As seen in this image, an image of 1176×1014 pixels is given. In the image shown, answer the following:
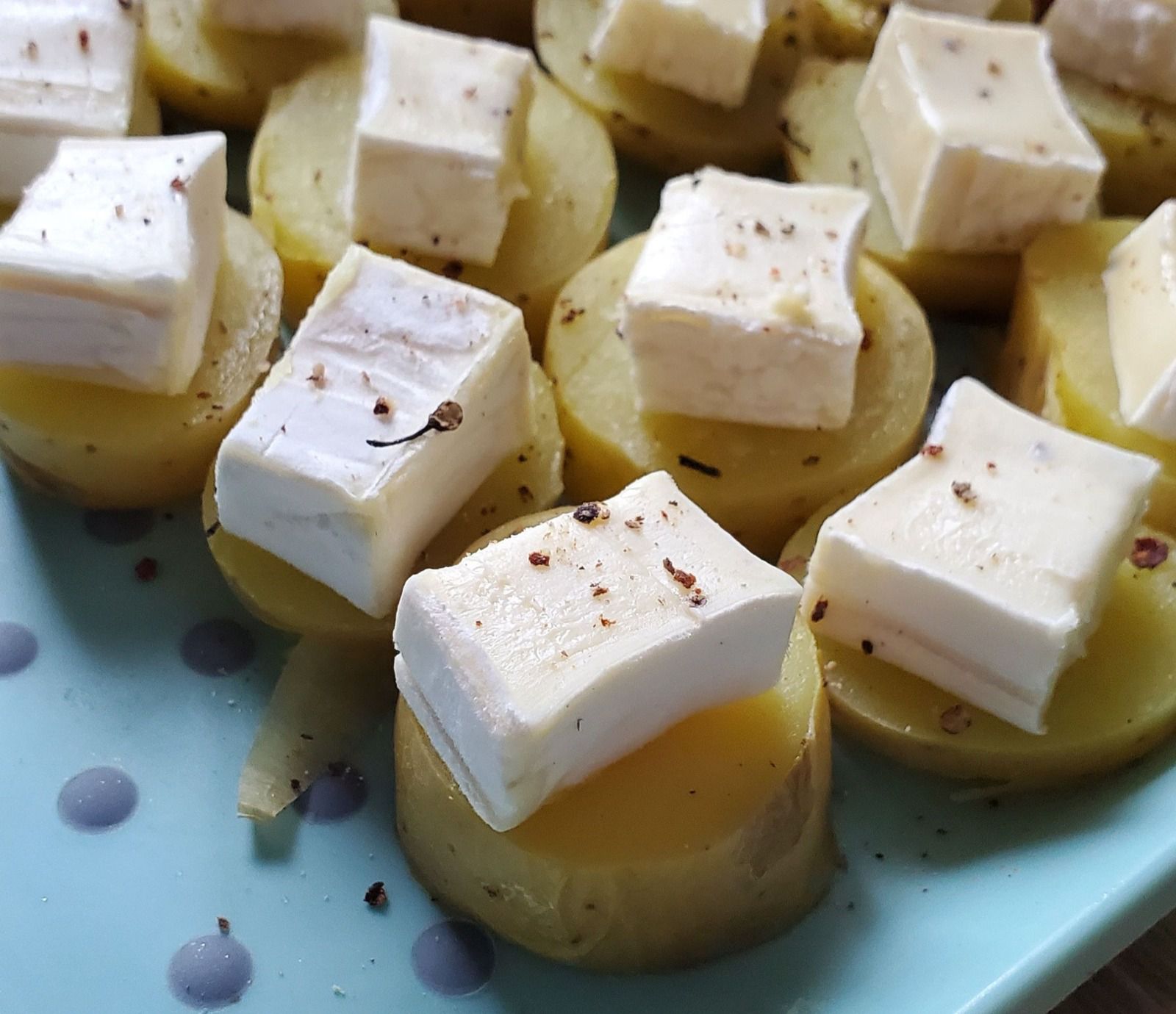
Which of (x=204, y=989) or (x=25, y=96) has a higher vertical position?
(x=25, y=96)

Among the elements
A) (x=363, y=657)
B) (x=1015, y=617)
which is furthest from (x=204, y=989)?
(x=1015, y=617)

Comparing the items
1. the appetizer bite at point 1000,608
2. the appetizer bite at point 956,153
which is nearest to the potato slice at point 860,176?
the appetizer bite at point 956,153

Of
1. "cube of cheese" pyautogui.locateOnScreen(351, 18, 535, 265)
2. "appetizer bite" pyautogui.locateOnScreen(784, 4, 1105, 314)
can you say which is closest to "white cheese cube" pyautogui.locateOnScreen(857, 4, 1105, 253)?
"appetizer bite" pyautogui.locateOnScreen(784, 4, 1105, 314)

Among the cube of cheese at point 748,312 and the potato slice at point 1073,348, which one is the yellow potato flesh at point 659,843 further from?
the potato slice at point 1073,348

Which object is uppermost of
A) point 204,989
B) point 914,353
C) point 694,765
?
point 914,353

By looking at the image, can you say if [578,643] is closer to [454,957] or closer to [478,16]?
[454,957]

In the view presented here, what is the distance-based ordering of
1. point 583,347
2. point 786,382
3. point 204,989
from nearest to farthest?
point 204,989, point 786,382, point 583,347

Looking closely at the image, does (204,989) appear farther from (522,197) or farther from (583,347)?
(522,197)

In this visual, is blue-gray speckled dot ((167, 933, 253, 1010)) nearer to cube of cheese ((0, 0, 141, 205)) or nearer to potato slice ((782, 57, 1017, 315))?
cube of cheese ((0, 0, 141, 205))

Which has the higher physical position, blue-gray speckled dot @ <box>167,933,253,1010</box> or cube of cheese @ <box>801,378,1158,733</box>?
cube of cheese @ <box>801,378,1158,733</box>
